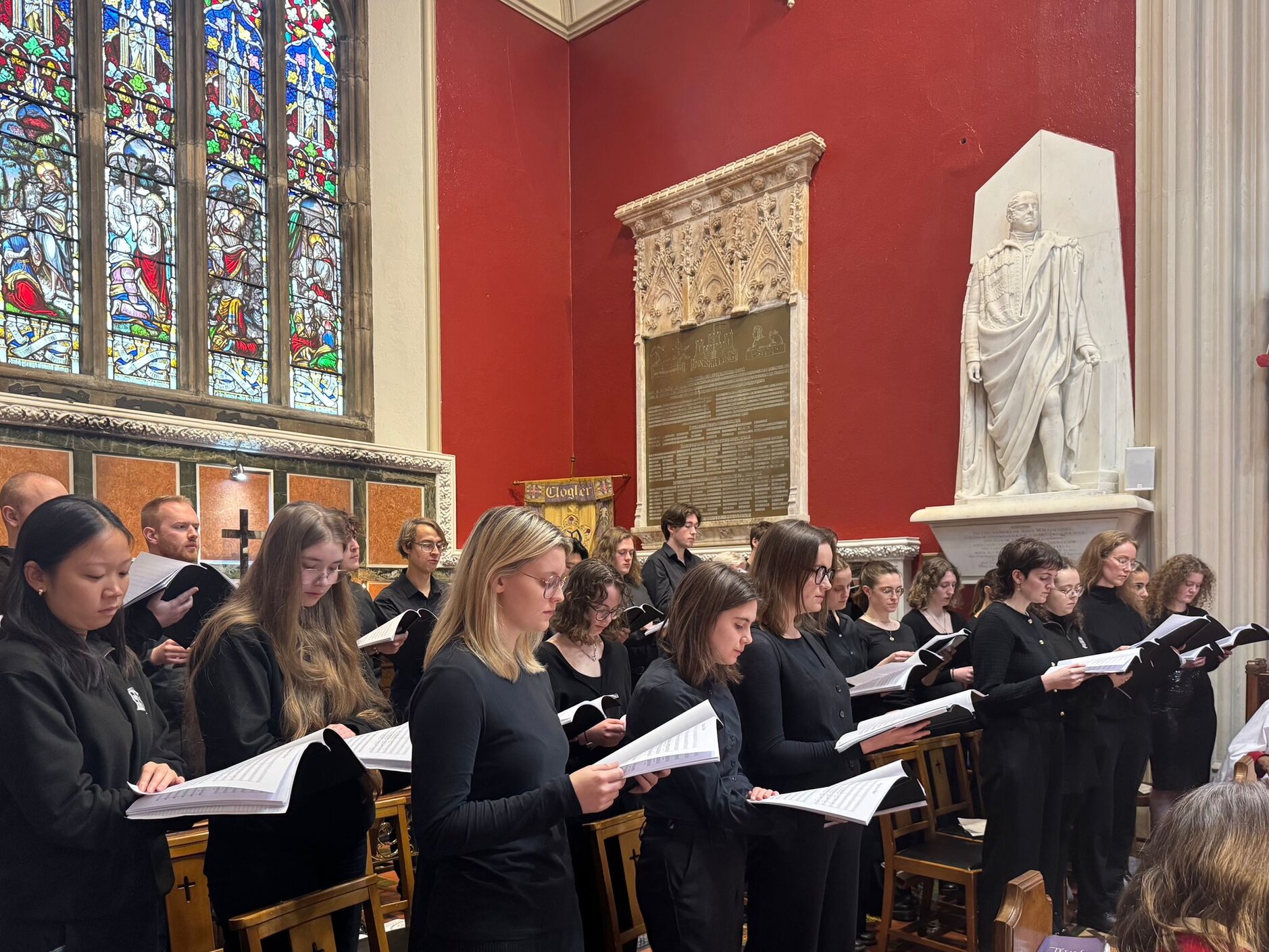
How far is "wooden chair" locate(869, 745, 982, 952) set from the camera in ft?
10.5

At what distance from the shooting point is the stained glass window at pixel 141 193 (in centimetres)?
675

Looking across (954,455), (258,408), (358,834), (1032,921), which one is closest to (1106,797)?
(1032,921)

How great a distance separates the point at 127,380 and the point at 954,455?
18.6 ft

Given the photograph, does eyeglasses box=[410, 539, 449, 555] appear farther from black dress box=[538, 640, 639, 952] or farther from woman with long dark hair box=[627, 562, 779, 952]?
woman with long dark hair box=[627, 562, 779, 952]

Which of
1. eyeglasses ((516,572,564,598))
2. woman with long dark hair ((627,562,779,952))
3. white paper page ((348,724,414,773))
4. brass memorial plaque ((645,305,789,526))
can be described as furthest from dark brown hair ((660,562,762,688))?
brass memorial plaque ((645,305,789,526))

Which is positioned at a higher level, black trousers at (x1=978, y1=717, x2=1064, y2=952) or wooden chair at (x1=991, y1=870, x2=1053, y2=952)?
wooden chair at (x1=991, y1=870, x2=1053, y2=952)

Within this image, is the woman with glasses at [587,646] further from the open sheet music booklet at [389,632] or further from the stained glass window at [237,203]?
the stained glass window at [237,203]

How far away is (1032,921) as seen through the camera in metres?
1.54

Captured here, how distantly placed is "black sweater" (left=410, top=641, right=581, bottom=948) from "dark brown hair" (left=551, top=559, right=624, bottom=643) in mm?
1508

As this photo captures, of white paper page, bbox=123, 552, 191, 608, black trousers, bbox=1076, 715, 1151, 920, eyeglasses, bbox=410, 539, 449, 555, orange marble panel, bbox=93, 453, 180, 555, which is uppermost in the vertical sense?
orange marble panel, bbox=93, 453, 180, 555

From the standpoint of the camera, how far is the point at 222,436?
22.5 feet

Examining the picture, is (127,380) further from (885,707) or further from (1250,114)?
(1250,114)

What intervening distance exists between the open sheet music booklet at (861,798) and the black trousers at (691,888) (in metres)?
0.24

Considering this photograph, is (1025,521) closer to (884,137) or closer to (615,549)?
(615,549)
